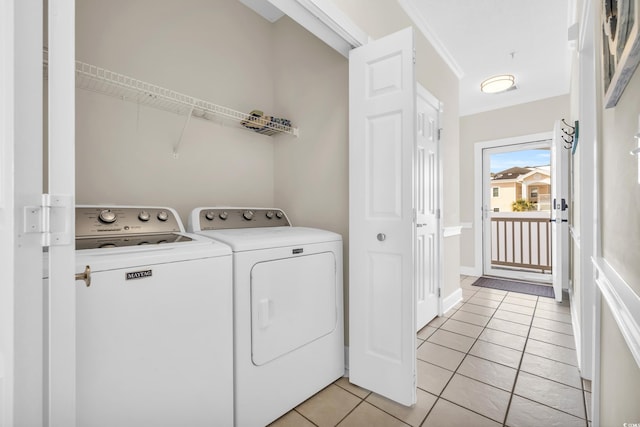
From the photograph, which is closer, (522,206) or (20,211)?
(20,211)

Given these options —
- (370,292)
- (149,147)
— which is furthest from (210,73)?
(370,292)

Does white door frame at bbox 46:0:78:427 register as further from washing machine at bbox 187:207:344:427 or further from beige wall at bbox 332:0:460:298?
beige wall at bbox 332:0:460:298

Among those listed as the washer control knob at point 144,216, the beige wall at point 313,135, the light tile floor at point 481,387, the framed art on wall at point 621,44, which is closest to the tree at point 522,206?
the light tile floor at point 481,387

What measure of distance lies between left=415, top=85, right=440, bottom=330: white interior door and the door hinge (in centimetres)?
227

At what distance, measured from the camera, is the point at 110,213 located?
1418 millimetres

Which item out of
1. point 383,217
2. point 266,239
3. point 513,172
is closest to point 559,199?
point 513,172

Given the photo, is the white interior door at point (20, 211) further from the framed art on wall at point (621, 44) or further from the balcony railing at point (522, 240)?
the balcony railing at point (522, 240)

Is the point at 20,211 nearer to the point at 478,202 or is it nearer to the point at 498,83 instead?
the point at 498,83

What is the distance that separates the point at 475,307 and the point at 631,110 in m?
2.92

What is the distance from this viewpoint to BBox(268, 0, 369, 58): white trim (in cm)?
Result: 147

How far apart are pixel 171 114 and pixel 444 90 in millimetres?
2711

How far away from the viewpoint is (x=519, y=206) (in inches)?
184
